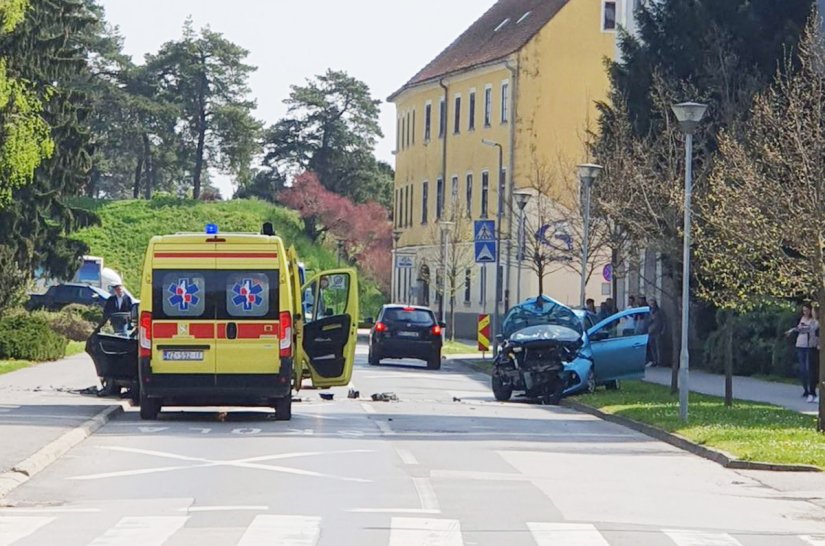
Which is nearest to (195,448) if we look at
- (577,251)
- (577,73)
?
(577,251)

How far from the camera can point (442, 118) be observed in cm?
8294

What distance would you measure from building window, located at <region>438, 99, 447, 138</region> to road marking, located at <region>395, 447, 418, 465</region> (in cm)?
6322

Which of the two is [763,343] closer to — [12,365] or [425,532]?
[12,365]

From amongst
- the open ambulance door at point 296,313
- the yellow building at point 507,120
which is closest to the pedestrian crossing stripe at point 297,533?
the open ambulance door at point 296,313

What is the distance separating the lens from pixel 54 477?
16.2 m

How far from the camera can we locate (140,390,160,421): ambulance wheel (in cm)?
2348

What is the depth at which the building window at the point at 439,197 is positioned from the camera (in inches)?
3214

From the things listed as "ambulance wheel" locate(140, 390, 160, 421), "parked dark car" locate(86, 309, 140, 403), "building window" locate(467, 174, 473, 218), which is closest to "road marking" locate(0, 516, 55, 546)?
"ambulance wheel" locate(140, 390, 160, 421)

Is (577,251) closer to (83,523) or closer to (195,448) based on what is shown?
(195,448)

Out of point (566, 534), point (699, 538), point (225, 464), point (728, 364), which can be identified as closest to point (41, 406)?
point (225, 464)

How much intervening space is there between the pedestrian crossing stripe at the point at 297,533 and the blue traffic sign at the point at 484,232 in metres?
31.8

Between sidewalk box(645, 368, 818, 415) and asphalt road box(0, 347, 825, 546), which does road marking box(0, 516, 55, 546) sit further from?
sidewalk box(645, 368, 818, 415)

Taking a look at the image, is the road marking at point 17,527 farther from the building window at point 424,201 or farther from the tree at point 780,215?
the building window at point 424,201

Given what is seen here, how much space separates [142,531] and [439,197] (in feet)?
232
